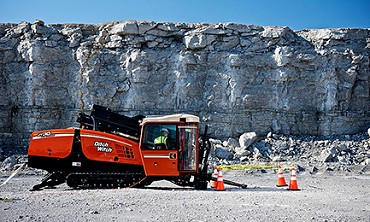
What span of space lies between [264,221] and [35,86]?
23499 mm

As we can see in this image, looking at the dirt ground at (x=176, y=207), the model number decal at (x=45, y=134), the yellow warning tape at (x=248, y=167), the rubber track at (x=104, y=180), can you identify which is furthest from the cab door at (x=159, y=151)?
the yellow warning tape at (x=248, y=167)

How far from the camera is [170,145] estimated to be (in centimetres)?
1123

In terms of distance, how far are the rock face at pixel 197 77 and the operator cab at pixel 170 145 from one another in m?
15.1

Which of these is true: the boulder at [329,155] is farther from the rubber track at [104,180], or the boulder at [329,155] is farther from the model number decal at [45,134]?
the model number decal at [45,134]

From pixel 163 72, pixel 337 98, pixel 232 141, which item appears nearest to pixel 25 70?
pixel 163 72

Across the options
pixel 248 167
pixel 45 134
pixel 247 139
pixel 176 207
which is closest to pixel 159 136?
pixel 45 134

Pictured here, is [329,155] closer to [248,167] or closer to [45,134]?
[248,167]

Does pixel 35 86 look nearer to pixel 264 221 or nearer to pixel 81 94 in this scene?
pixel 81 94

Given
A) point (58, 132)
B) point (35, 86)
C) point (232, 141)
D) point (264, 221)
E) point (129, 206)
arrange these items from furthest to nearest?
1. point (35, 86)
2. point (232, 141)
3. point (58, 132)
4. point (129, 206)
5. point (264, 221)

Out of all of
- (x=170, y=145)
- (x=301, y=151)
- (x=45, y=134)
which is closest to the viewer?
(x=170, y=145)

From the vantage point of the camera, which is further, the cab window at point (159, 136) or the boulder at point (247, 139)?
the boulder at point (247, 139)

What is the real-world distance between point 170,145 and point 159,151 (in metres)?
0.36

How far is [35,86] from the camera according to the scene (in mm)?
26688

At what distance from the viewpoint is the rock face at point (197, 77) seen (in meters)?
26.6
